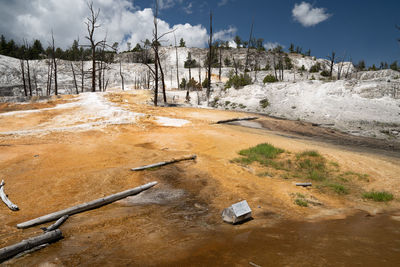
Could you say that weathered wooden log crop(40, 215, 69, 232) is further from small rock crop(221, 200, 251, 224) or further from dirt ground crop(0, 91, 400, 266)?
small rock crop(221, 200, 251, 224)

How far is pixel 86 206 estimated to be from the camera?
493cm

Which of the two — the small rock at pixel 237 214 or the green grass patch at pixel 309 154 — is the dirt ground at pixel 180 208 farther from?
the green grass patch at pixel 309 154

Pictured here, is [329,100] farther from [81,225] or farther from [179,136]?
[81,225]

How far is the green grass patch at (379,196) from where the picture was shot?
20.7 ft

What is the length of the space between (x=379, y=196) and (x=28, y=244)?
8191 millimetres

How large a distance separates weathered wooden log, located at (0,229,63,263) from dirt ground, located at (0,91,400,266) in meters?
0.11

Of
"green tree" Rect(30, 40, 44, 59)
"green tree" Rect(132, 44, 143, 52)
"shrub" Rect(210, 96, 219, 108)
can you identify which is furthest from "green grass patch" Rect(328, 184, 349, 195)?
"green tree" Rect(132, 44, 143, 52)

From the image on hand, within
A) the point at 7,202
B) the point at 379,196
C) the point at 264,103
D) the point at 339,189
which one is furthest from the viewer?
the point at 264,103

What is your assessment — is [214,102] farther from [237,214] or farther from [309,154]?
[237,214]

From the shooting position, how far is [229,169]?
8180mm

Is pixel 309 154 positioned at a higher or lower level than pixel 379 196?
higher

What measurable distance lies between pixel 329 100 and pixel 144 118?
19.0 m

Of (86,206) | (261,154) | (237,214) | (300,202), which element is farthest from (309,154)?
(86,206)

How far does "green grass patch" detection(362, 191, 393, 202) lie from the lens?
6.32 m
